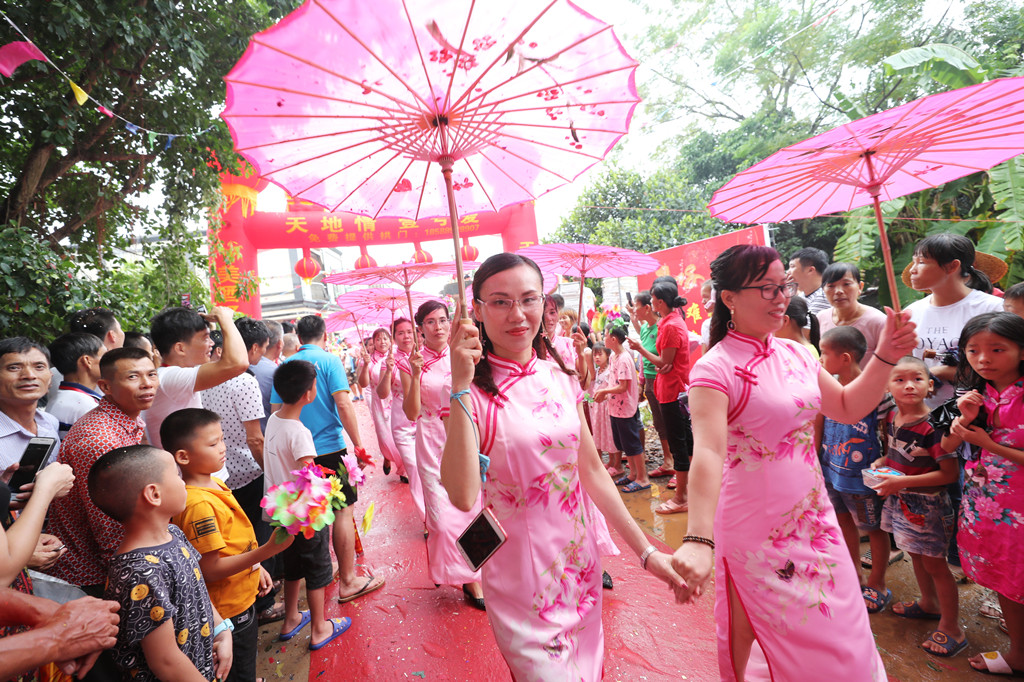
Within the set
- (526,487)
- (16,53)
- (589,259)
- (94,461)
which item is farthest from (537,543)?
(16,53)

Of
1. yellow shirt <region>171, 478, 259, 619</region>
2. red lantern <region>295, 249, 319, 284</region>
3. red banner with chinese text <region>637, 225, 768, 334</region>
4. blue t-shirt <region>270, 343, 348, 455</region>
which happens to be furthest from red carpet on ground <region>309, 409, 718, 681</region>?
red lantern <region>295, 249, 319, 284</region>

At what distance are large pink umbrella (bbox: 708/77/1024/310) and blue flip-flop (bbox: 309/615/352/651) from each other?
3.26 meters

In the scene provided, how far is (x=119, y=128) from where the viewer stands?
5.43 metres

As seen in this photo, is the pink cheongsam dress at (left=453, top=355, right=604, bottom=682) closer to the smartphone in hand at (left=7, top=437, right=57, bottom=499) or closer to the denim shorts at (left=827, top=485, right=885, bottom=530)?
the smartphone in hand at (left=7, top=437, right=57, bottom=499)

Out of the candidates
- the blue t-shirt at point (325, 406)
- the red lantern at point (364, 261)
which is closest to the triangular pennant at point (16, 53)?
the blue t-shirt at point (325, 406)

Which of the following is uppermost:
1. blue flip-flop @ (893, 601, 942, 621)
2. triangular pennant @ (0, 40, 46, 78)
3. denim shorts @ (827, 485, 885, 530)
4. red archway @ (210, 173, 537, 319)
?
red archway @ (210, 173, 537, 319)

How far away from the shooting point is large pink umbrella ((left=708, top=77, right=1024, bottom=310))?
1.97m

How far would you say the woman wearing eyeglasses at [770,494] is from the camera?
1.73 m

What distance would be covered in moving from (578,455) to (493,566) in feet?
1.47

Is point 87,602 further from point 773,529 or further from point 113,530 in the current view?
point 773,529

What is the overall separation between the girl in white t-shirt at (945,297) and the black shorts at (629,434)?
2527mm

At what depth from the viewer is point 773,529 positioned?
5.94 ft

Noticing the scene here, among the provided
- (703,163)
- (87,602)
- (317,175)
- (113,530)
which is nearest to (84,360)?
(113,530)

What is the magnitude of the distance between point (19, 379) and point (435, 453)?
2.25m
